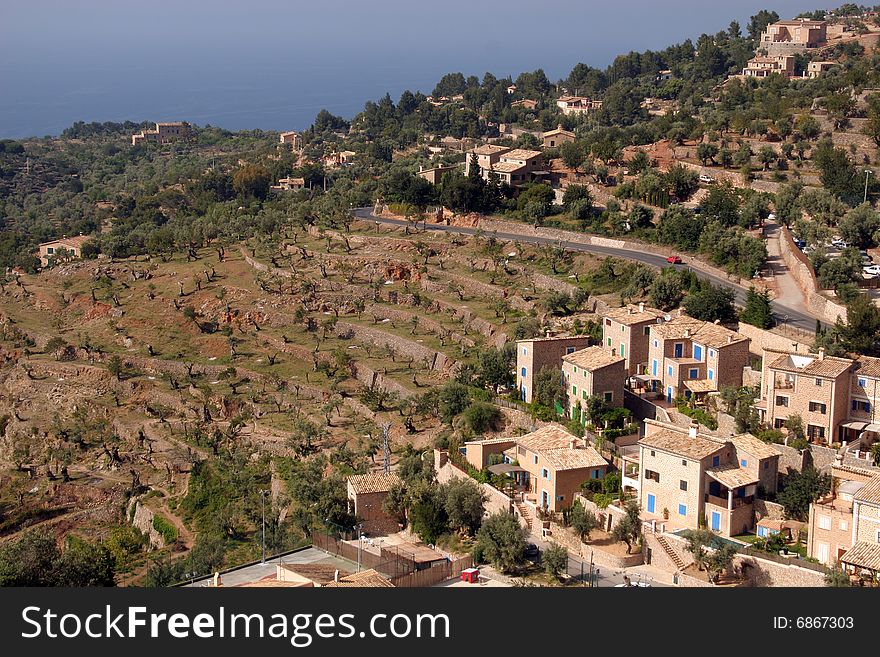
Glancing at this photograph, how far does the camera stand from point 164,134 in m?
124

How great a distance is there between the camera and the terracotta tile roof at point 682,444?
28.6 metres

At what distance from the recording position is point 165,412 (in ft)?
146

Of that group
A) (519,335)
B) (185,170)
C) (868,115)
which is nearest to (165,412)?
(519,335)

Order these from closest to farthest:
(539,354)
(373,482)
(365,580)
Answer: (365,580)
(373,482)
(539,354)

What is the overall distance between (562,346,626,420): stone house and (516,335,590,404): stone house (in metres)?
1.14

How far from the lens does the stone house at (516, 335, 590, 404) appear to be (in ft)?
119

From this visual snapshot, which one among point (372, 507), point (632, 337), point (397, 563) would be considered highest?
point (632, 337)

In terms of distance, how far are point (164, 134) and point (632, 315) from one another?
95.1 metres

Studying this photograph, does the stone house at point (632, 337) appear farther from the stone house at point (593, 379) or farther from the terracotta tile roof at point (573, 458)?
the terracotta tile roof at point (573, 458)

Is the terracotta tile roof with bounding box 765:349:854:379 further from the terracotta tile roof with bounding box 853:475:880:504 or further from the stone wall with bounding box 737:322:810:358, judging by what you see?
the terracotta tile roof with bounding box 853:475:880:504

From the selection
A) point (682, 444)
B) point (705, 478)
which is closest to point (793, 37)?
point (682, 444)

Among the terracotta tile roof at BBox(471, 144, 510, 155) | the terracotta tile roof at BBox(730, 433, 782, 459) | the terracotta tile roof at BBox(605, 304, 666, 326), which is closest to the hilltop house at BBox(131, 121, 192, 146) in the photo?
the terracotta tile roof at BBox(471, 144, 510, 155)

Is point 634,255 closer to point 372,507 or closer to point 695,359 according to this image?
point 695,359

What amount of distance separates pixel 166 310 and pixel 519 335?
19654 millimetres
